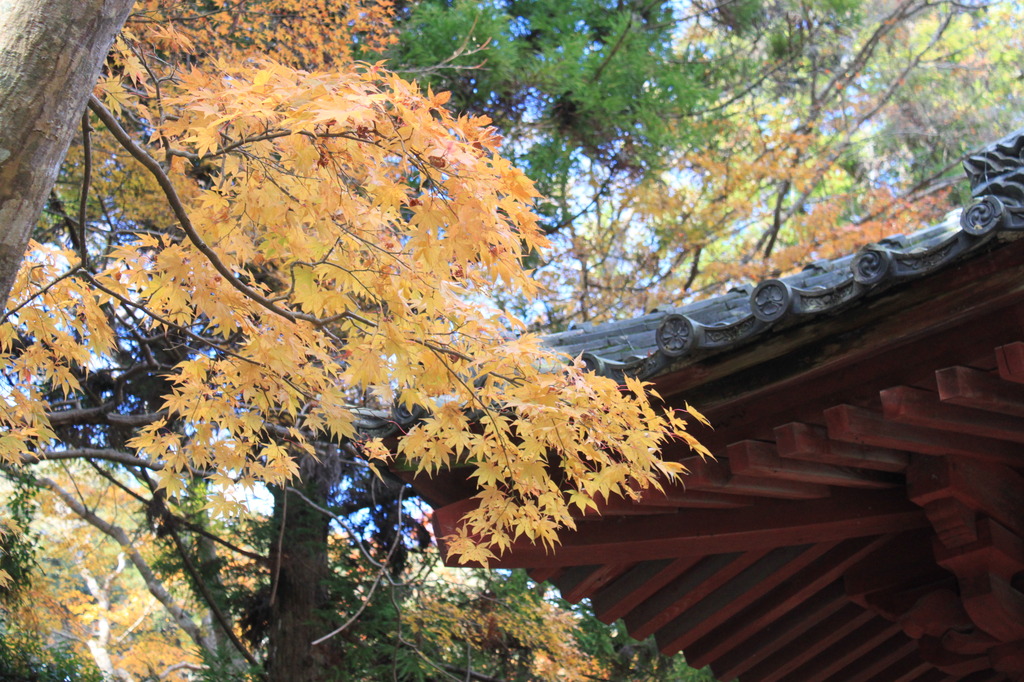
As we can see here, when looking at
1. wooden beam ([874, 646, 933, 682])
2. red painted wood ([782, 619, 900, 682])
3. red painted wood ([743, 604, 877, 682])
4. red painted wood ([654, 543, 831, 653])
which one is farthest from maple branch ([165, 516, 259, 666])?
wooden beam ([874, 646, 933, 682])

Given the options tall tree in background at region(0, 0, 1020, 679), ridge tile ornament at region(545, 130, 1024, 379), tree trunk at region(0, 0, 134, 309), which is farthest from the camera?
tall tree in background at region(0, 0, 1020, 679)

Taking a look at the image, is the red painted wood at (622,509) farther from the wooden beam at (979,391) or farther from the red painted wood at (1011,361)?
the red painted wood at (1011,361)

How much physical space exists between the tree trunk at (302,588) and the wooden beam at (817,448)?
193 inches

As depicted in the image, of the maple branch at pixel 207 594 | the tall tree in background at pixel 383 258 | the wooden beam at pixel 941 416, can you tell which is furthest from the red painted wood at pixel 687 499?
the maple branch at pixel 207 594

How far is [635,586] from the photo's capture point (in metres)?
3.66

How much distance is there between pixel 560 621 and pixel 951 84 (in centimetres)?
956

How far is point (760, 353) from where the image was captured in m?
2.52

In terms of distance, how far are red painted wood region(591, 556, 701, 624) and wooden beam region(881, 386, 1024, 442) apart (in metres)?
1.28

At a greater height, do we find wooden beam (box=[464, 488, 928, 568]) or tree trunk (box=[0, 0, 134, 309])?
tree trunk (box=[0, 0, 134, 309])

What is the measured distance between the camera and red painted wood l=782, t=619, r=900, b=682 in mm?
3744

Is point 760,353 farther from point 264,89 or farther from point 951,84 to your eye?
point 951,84

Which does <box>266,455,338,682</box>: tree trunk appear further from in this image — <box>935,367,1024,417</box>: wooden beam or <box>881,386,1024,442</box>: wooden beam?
<box>935,367,1024,417</box>: wooden beam

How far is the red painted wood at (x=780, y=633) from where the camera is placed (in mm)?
3646

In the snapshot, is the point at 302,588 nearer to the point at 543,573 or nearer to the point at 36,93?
the point at 543,573
